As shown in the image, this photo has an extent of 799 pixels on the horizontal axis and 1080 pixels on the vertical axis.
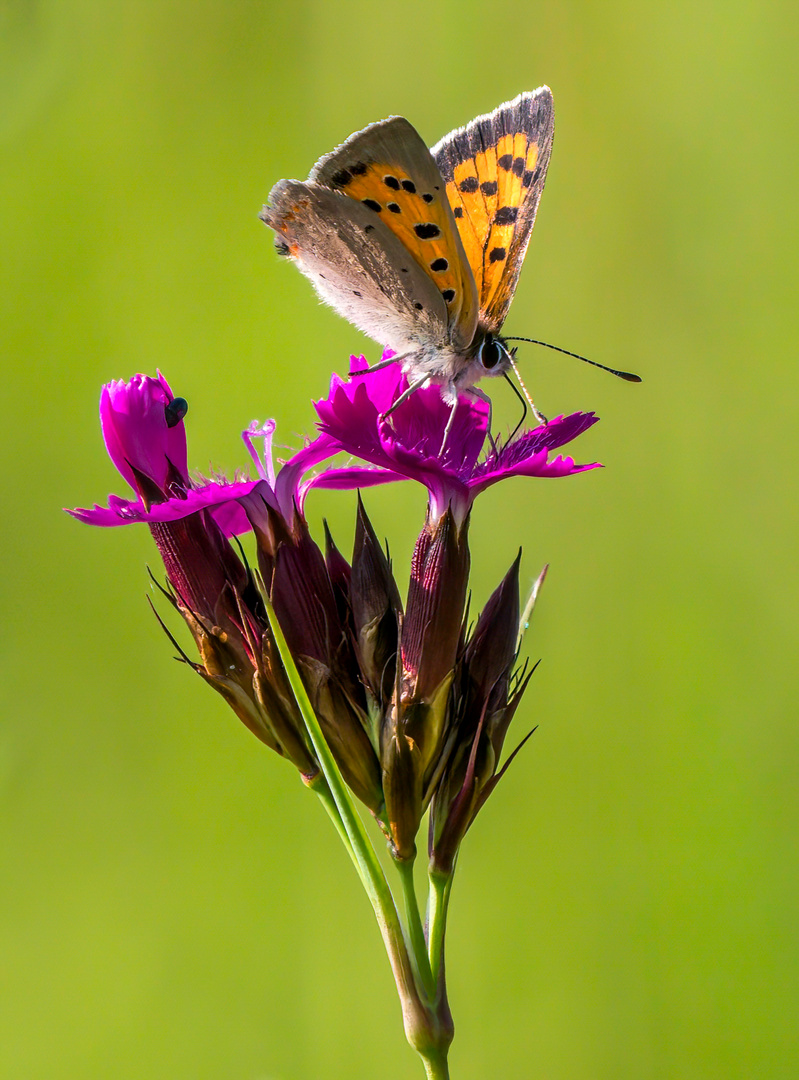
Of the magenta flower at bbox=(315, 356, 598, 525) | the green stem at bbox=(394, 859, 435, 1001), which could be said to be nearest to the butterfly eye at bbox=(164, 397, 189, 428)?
the magenta flower at bbox=(315, 356, 598, 525)

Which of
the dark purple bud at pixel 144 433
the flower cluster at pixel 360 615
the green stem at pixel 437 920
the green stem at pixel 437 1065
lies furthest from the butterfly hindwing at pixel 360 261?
the green stem at pixel 437 1065

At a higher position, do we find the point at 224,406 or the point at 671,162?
the point at 671,162

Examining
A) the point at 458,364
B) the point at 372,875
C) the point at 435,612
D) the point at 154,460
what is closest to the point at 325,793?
the point at 372,875

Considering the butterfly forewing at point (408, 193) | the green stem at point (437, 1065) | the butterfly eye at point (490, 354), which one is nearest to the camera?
the green stem at point (437, 1065)

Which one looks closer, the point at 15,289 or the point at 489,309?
the point at 489,309

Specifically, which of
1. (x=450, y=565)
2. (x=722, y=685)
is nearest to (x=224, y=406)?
(x=722, y=685)

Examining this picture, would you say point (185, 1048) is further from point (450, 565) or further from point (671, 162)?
point (671, 162)

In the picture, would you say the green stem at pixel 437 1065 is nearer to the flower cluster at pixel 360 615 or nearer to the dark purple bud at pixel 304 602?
the flower cluster at pixel 360 615

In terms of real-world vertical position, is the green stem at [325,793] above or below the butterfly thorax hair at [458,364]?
below
